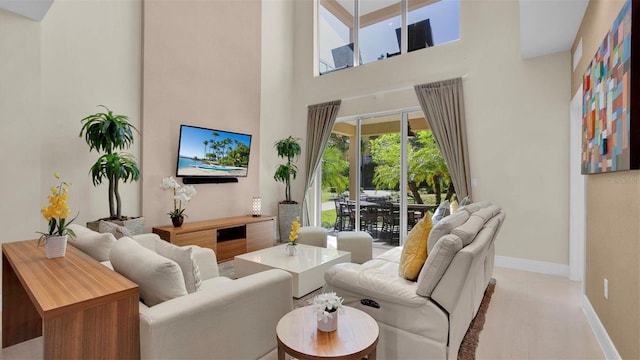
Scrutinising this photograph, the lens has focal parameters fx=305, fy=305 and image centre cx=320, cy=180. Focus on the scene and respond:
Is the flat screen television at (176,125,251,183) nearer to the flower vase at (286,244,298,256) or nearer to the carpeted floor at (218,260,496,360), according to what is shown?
the flower vase at (286,244,298,256)

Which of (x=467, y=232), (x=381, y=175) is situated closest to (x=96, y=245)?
(x=467, y=232)

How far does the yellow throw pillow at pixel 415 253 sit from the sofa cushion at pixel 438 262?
9.4 inches

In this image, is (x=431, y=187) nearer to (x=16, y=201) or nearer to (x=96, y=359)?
(x=96, y=359)

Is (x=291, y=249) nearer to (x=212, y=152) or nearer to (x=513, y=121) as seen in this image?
(x=212, y=152)

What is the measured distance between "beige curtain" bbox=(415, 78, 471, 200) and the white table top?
2.14m

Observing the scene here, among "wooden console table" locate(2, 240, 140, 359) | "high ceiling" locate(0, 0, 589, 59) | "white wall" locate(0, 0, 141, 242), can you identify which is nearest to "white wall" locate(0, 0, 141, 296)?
"white wall" locate(0, 0, 141, 242)

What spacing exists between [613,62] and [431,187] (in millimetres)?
3091

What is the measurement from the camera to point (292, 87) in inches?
253

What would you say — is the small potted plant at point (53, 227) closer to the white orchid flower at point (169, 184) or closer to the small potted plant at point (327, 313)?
the small potted plant at point (327, 313)

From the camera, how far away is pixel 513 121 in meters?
4.11

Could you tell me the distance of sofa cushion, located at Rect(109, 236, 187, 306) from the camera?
1.44 m

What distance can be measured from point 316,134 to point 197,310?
15.8 ft

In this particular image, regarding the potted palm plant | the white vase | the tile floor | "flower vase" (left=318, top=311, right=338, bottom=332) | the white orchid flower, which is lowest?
the tile floor

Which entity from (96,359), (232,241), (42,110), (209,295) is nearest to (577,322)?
(209,295)
